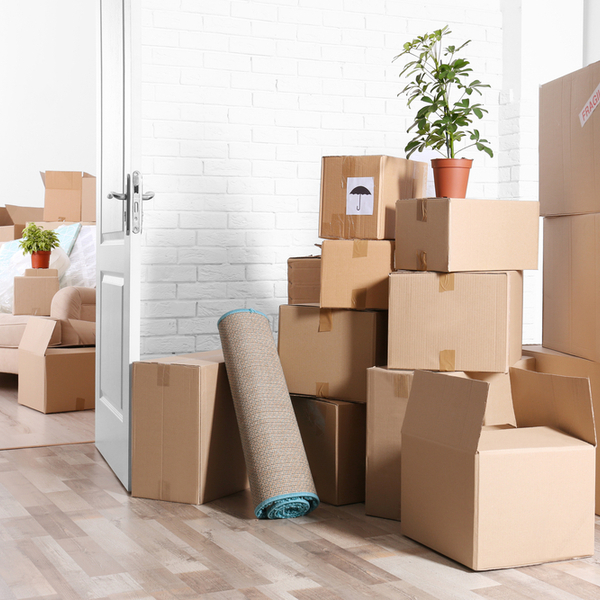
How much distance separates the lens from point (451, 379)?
1981 mm

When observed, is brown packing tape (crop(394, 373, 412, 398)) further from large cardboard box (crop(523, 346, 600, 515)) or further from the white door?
the white door

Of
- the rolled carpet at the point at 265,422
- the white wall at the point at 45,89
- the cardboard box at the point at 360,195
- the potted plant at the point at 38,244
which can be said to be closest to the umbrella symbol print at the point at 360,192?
the cardboard box at the point at 360,195

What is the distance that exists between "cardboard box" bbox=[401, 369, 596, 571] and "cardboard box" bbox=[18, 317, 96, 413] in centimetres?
219

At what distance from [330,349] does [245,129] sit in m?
1.03

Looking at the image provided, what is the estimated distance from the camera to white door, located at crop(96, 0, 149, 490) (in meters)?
2.44

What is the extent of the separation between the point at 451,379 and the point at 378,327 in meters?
0.49

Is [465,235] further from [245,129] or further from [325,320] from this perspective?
[245,129]

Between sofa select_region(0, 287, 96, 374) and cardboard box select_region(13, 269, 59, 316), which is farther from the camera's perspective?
cardboard box select_region(13, 269, 59, 316)

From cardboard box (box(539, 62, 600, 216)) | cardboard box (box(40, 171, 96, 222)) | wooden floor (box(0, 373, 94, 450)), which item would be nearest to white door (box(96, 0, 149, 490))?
wooden floor (box(0, 373, 94, 450))

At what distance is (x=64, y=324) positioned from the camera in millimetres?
3941

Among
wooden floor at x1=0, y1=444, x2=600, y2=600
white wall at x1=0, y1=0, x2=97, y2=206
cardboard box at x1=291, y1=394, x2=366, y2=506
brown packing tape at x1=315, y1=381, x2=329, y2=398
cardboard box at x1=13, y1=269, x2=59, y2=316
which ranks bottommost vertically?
wooden floor at x1=0, y1=444, x2=600, y2=600

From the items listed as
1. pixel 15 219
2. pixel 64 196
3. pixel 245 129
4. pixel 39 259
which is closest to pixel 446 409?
pixel 245 129

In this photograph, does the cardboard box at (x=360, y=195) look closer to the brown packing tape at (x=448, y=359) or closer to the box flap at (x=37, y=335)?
the brown packing tape at (x=448, y=359)

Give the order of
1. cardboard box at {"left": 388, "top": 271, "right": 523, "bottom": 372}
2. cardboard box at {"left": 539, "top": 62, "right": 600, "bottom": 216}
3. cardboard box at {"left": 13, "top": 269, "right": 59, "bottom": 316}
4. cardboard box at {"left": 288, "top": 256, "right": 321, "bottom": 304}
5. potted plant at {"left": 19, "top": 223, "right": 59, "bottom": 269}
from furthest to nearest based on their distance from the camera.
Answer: potted plant at {"left": 19, "top": 223, "right": 59, "bottom": 269} → cardboard box at {"left": 13, "top": 269, "right": 59, "bottom": 316} → cardboard box at {"left": 288, "top": 256, "right": 321, "bottom": 304} → cardboard box at {"left": 539, "top": 62, "right": 600, "bottom": 216} → cardboard box at {"left": 388, "top": 271, "right": 523, "bottom": 372}
